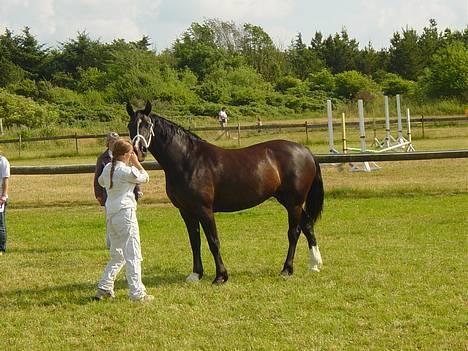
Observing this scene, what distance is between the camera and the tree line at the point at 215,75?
51.8m

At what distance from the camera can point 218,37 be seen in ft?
286

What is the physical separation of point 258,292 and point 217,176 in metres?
1.46

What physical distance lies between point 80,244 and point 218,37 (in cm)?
7905

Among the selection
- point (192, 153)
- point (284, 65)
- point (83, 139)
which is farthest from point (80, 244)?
point (284, 65)

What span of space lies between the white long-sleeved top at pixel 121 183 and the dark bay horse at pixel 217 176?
0.51 m

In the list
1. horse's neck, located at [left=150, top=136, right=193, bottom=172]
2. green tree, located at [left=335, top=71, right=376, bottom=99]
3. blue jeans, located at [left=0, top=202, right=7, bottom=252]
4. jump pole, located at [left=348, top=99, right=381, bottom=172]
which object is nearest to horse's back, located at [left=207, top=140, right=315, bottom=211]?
horse's neck, located at [left=150, top=136, right=193, bottom=172]

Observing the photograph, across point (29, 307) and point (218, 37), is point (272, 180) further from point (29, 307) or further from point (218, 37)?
point (218, 37)


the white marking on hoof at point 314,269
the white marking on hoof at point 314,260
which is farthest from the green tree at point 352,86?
the white marking on hoof at point 314,269

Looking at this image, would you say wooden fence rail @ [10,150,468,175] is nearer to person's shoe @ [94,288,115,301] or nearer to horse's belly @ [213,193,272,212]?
horse's belly @ [213,193,272,212]

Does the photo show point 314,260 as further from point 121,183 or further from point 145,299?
point 121,183

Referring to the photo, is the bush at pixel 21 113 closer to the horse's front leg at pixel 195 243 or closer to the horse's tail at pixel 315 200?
the horse's tail at pixel 315 200

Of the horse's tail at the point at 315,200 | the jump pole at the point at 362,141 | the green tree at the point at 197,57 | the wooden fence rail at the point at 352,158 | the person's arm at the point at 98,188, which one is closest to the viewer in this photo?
the horse's tail at the point at 315,200

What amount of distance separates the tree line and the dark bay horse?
41325 millimetres

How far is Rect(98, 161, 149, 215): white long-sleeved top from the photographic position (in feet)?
21.2
